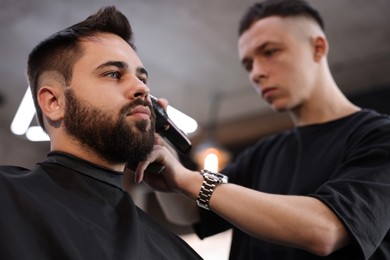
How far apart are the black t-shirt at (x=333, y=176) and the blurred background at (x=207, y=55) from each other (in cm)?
212

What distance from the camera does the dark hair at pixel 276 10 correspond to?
213 centimetres

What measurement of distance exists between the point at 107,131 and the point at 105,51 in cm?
28

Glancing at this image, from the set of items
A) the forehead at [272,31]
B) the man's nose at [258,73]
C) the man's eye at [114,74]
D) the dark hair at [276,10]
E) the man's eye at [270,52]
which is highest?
the dark hair at [276,10]

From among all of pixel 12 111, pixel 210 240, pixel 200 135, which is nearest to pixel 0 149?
pixel 12 111

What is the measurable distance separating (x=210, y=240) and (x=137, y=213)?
2907mm

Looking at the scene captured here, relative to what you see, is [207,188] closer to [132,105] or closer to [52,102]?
[132,105]

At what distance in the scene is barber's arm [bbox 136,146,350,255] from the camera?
1.48 m

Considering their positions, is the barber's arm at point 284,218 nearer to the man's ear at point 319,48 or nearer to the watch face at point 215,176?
the watch face at point 215,176

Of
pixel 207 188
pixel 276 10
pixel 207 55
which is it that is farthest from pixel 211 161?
pixel 207 188

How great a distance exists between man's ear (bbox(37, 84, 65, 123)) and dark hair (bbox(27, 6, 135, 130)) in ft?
0.14

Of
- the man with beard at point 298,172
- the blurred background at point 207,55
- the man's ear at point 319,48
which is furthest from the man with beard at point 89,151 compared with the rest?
the blurred background at point 207,55

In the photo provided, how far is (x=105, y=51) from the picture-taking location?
161 centimetres

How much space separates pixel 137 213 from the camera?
1613 millimetres

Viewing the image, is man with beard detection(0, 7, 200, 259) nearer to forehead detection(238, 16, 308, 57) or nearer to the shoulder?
the shoulder
